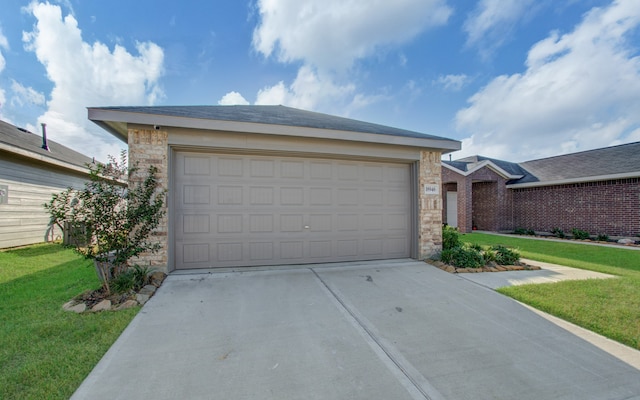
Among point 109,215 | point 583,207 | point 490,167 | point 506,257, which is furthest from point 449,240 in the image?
point 583,207

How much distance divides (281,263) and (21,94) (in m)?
14.6

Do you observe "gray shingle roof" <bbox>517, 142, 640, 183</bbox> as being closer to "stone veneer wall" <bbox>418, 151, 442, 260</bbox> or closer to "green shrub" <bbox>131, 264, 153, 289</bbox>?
"stone veneer wall" <bbox>418, 151, 442, 260</bbox>

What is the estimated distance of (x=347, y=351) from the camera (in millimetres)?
2518

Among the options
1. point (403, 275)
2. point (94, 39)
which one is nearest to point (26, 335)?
point (403, 275)

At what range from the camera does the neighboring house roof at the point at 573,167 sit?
34.0 ft

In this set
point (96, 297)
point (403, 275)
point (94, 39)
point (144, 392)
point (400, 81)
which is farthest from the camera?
point (400, 81)

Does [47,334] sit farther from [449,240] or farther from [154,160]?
[449,240]

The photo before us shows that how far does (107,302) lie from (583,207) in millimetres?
16552

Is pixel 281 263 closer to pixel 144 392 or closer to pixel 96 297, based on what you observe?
pixel 96 297

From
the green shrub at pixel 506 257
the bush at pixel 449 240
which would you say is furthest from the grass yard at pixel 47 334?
the green shrub at pixel 506 257

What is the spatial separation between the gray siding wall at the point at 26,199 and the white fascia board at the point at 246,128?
17.8ft

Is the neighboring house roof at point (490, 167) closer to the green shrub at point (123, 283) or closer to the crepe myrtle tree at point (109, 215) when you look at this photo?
the crepe myrtle tree at point (109, 215)

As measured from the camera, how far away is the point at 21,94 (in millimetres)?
10961

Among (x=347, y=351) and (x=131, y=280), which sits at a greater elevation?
(x=131, y=280)
